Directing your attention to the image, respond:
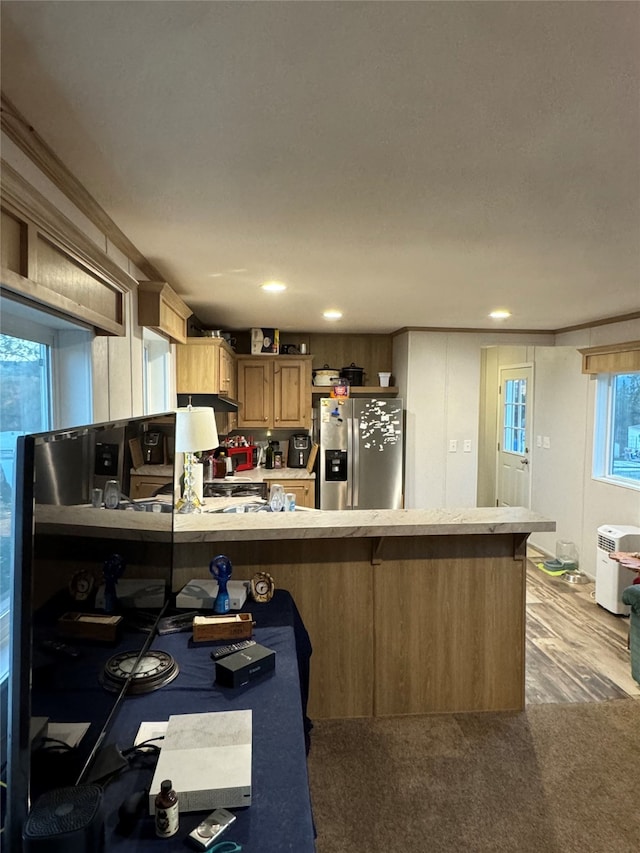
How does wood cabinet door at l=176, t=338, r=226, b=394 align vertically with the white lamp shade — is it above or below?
above

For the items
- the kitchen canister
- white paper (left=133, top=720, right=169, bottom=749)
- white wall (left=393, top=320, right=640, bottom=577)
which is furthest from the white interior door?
white paper (left=133, top=720, right=169, bottom=749)

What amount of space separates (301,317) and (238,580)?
3012mm

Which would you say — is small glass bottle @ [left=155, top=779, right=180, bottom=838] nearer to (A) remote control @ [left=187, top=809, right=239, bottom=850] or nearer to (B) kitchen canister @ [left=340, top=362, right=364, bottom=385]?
(A) remote control @ [left=187, top=809, right=239, bottom=850]

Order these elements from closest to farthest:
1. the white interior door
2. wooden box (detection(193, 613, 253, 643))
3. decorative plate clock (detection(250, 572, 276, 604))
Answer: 1. wooden box (detection(193, 613, 253, 643))
2. decorative plate clock (detection(250, 572, 276, 604))
3. the white interior door

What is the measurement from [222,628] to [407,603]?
3.31 ft

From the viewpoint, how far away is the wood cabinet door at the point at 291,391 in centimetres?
576

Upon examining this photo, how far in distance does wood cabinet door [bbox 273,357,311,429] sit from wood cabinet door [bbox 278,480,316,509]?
68 cm

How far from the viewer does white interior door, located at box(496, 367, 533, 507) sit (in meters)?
6.24

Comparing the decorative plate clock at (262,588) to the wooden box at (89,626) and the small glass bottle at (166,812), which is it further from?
the small glass bottle at (166,812)

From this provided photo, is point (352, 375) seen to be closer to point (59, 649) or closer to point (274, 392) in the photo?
point (274, 392)

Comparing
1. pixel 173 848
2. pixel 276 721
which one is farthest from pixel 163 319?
pixel 173 848

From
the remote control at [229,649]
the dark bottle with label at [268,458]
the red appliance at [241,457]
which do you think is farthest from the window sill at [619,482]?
Result: the remote control at [229,649]

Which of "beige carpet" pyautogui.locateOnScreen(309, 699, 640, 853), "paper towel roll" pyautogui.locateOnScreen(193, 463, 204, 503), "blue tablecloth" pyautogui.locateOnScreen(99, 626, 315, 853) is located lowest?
"beige carpet" pyautogui.locateOnScreen(309, 699, 640, 853)

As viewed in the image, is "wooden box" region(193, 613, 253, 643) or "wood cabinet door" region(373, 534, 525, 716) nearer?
"wooden box" region(193, 613, 253, 643)
